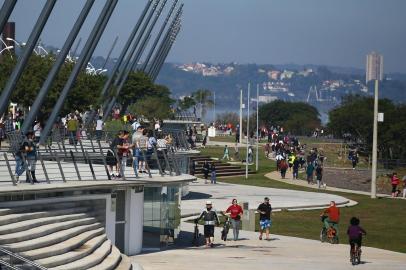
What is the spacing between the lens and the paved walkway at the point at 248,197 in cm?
5219

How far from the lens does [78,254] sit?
25969 millimetres

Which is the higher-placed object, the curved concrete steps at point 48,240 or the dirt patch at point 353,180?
the dirt patch at point 353,180

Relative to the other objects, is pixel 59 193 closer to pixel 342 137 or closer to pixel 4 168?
pixel 4 168

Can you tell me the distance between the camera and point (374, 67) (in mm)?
66750

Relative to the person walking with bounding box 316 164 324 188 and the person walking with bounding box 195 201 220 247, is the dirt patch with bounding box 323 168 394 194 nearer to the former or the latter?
the person walking with bounding box 316 164 324 188

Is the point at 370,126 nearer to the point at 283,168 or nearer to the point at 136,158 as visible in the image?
the point at 283,168

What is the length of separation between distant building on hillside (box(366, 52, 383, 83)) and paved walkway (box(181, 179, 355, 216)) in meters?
7.55

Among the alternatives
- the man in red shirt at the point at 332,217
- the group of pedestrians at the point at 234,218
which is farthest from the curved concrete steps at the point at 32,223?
the man in red shirt at the point at 332,217

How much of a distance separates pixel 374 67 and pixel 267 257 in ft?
111

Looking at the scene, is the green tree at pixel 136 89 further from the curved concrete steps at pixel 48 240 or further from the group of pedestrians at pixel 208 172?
the curved concrete steps at pixel 48 240

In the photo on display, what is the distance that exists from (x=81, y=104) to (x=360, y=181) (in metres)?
20.4

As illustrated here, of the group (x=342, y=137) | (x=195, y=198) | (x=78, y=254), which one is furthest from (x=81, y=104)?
(x=342, y=137)

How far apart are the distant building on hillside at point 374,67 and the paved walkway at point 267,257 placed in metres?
27.7

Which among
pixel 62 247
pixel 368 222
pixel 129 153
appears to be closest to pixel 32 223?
pixel 62 247
